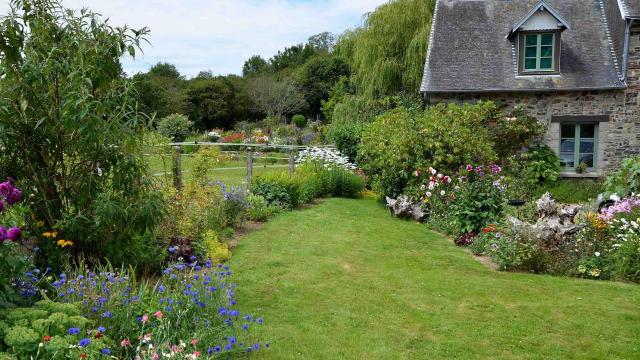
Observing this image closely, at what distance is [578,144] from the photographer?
44.9ft

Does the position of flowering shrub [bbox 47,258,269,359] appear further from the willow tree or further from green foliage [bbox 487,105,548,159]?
the willow tree

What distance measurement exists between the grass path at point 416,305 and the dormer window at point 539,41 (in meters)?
7.59

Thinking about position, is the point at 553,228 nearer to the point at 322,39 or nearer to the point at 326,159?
the point at 326,159

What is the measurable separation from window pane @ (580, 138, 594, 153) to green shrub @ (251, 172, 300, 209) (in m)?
7.59

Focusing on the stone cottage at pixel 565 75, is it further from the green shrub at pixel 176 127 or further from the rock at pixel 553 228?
the green shrub at pixel 176 127

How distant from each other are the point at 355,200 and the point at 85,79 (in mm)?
9027

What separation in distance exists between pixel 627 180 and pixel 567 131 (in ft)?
16.7

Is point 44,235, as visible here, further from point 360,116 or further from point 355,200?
point 360,116

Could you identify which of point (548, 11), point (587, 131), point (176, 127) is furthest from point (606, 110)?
point (176, 127)

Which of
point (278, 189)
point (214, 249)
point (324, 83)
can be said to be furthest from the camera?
point (324, 83)

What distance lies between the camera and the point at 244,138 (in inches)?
1003

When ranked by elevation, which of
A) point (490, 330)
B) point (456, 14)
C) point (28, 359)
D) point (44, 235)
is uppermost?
point (456, 14)

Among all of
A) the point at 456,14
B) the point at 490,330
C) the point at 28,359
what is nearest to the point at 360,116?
the point at 456,14

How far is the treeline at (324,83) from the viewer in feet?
62.8
